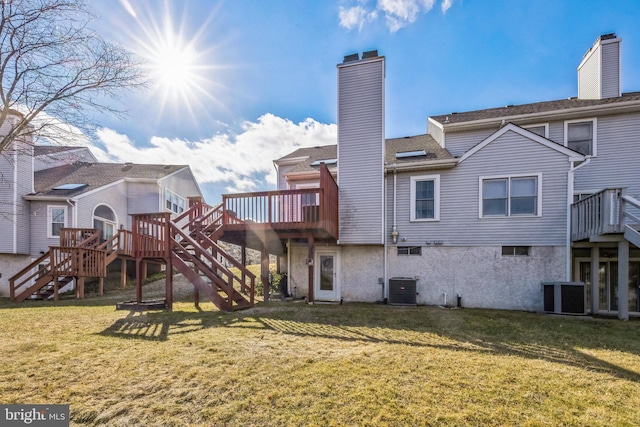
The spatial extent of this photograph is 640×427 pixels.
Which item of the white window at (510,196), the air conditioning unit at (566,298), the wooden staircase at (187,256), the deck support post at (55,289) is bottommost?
the deck support post at (55,289)

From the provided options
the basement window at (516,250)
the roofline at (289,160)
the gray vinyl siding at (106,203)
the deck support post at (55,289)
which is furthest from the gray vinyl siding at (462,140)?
the gray vinyl siding at (106,203)

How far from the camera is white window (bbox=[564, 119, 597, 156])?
9.57 meters

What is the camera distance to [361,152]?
10.2m

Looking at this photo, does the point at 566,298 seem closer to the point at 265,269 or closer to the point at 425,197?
the point at 425,197

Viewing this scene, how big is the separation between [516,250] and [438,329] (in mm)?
4930

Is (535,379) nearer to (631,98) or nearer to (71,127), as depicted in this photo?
(71,127)

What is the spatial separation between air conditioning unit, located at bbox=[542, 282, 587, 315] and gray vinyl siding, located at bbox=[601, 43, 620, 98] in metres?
7.44

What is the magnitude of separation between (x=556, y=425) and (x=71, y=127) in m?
10.2

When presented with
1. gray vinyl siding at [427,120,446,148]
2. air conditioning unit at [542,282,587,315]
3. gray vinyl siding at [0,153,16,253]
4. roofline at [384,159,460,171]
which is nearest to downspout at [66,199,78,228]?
gray vinyl siding at [0,153,16,253]

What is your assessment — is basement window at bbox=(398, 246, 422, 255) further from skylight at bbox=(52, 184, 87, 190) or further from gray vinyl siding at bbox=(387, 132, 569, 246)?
skylight at bbox=(52, 184, 87, 190)

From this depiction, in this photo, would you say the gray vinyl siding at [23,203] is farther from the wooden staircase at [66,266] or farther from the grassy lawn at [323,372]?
the grassy lawn at [323,372]

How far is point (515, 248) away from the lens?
360 inches

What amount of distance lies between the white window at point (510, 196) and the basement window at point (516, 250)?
105 cm

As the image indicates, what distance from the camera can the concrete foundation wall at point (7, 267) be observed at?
13094 mm
